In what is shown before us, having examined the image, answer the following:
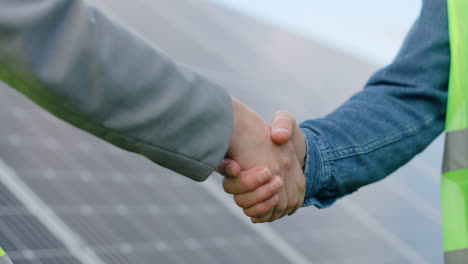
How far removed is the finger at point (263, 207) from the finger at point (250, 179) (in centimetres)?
6

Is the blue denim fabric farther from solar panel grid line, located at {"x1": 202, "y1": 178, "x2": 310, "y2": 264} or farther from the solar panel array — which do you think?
solar panel grid line, located at {"x1": 202, "y1": 178, "x2": 310, "y2": 264}

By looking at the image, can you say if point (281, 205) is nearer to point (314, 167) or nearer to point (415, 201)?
point (314, 167)

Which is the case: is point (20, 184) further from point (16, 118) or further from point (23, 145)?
point (16, 118)

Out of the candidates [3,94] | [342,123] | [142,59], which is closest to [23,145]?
[3,94]

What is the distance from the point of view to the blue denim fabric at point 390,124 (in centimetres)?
244

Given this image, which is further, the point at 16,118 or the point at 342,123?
the point at 16,118

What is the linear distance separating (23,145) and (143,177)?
0.67m

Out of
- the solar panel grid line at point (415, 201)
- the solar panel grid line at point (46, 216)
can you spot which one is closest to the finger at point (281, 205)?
the solar panel grid line at point (46, 216)

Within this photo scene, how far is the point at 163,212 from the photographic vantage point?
11.8 ft

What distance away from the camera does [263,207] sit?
2268 millimetres

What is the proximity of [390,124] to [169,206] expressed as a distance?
1.53 m

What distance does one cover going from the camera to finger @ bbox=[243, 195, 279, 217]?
2268 mm

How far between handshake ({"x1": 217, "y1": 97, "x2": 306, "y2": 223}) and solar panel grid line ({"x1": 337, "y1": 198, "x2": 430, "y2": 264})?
2667mm

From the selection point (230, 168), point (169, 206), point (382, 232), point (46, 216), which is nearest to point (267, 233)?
point (169, 206)
